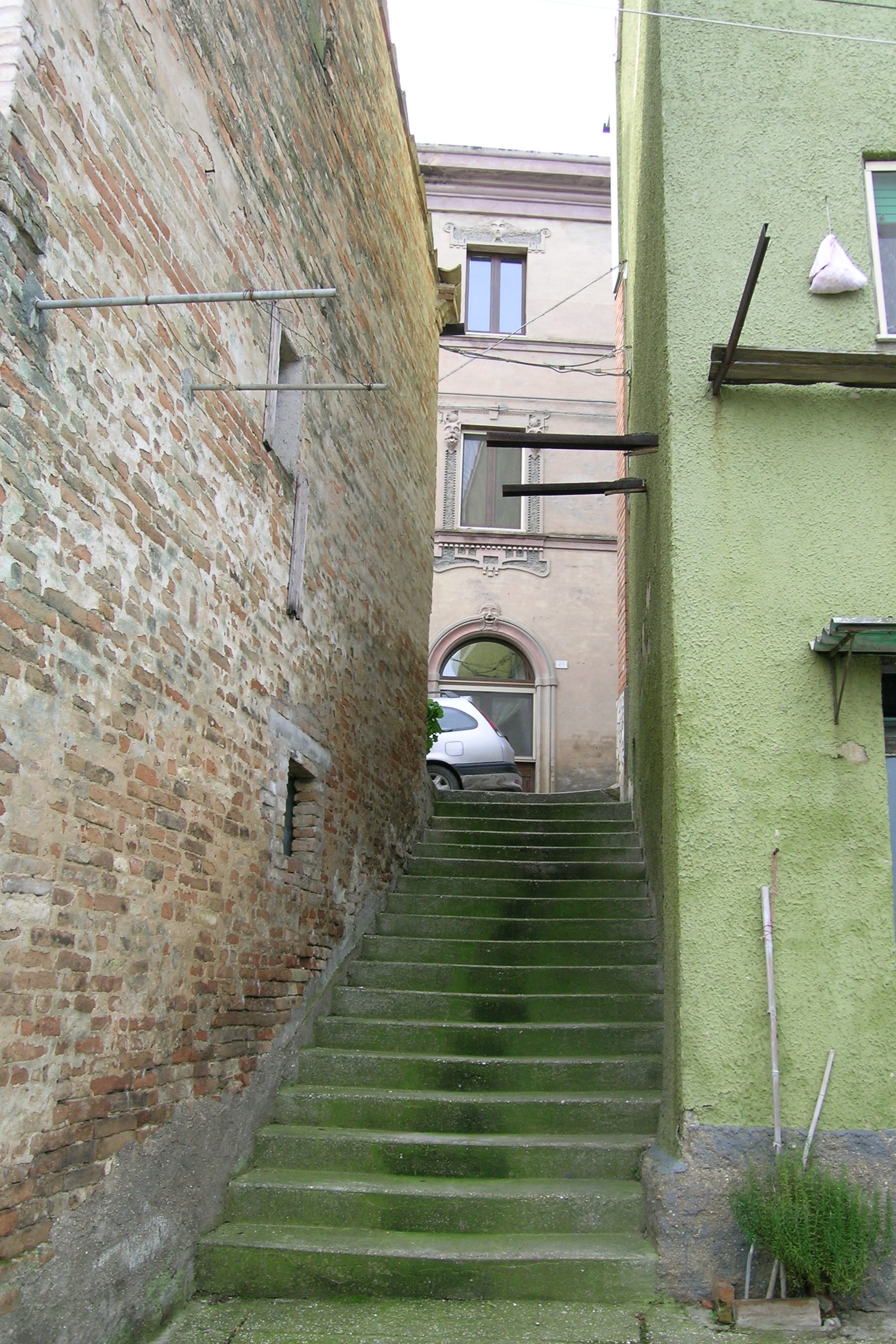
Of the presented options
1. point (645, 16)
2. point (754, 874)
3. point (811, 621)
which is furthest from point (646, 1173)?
point (645, 16)

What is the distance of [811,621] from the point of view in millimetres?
5027

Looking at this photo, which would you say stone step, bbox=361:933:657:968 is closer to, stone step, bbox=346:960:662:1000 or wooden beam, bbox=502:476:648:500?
stone step, bbox=346:960:662:1000

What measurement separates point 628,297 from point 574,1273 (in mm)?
7734

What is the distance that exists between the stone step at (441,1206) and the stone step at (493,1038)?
1.08 metres

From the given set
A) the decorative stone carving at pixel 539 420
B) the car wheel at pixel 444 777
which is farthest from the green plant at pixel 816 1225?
the decorative stone carving at pixel 539 420

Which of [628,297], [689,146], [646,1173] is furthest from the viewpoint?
[628,297]

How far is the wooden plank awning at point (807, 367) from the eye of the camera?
514 cm

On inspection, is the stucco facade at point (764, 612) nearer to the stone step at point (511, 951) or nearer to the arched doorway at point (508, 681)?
the stone step at point (511, 951)

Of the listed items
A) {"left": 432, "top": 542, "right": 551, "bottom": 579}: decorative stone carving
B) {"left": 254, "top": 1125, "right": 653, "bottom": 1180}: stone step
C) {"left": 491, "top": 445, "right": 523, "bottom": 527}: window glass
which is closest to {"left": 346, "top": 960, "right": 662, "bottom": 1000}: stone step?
{"left": 254, "top": 1125, "right": 653, "bottom": 1180}: stone step

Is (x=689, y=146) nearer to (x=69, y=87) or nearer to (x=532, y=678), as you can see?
(x=69, y=87)

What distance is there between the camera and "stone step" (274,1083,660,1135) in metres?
5.52

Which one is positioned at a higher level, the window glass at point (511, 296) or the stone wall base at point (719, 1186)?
the window glass at point (511, 296)

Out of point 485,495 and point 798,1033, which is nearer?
point 798,1033

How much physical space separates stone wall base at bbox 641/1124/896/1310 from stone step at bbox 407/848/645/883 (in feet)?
11.5
